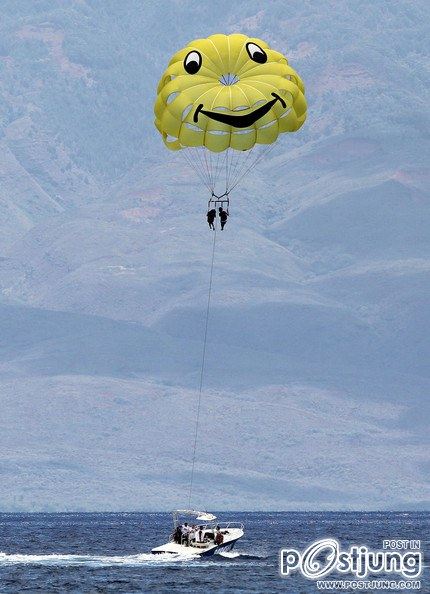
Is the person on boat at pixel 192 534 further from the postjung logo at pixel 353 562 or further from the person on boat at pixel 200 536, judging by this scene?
the postjung logo at pixel 353 562

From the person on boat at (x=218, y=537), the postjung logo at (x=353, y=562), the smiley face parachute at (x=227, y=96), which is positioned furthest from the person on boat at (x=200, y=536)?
the smiley face parachute at (x=227, y=96)

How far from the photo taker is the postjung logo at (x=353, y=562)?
5005 inches

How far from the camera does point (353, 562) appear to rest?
137125mm

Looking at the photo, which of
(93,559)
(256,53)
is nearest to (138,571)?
(93,559)

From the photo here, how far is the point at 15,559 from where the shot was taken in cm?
14538

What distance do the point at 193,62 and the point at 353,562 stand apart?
169ft

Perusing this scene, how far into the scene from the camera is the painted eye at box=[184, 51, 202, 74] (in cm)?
10256

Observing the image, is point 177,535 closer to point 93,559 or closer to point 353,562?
point 93,559

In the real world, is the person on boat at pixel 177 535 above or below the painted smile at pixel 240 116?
below

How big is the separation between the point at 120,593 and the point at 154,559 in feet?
94.3

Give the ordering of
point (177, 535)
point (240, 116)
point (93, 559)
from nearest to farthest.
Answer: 1. point (240, 116)
2. point (177, 535)
3. point (93, 559)

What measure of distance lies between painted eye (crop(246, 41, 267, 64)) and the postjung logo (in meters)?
40.1

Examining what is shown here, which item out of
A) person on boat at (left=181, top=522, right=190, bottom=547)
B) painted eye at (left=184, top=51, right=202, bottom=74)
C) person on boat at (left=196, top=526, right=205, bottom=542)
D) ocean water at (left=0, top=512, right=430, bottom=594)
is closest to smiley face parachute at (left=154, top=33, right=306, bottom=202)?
painted eye at (left=184, top=51, right=202, bottom=74)

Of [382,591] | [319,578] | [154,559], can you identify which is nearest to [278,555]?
[154,559]
